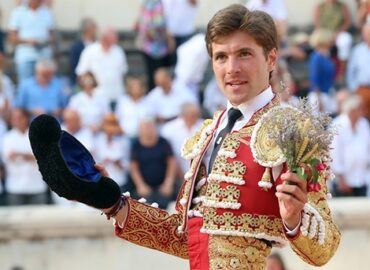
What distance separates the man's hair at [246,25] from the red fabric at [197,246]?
2.16 feet

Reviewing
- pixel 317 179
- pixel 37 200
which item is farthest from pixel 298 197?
pixel 37 200

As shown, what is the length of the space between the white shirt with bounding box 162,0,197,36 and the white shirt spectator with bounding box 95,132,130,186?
226 centimetres

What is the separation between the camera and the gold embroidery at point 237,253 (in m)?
4.46

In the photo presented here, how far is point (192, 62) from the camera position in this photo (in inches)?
476

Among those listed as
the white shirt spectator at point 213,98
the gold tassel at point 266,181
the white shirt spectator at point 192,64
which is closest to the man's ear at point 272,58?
the gold tassel at point 266,181

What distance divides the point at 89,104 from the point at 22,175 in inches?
50.0

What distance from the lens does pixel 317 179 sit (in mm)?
4156

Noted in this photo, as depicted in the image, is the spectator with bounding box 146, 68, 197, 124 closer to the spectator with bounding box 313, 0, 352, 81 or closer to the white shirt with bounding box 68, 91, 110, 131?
the white shirt with bounding box 68, 91, 110, 131

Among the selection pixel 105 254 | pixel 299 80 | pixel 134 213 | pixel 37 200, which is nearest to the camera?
pixel 134 213

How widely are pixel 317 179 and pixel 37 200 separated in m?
6.40

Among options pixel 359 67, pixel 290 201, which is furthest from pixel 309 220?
pixel 359 67

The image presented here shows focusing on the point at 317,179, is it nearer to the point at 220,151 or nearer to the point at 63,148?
the point at 220,151

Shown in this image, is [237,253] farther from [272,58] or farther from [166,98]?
[166,98]

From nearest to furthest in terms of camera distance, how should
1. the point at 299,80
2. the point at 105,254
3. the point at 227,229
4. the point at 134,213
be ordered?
1. the point at 227,229
2. the point at 134,213
3. the point at 105,254
4. the point at 299,80
